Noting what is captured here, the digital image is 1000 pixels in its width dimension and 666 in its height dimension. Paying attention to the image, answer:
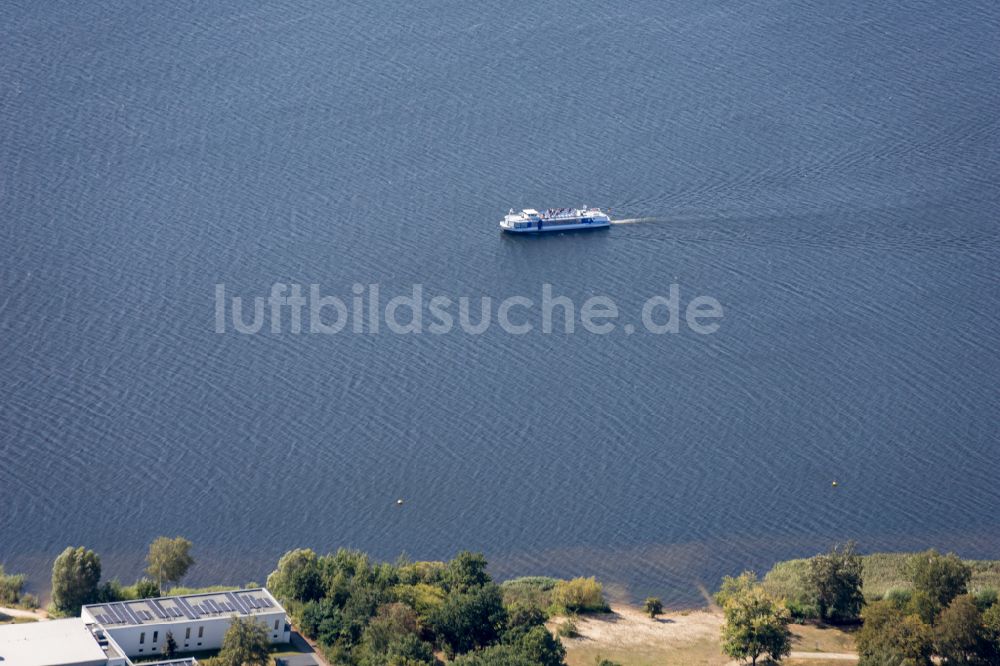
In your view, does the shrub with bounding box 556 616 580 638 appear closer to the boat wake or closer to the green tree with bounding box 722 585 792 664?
the green tree with bounding box 722 585 792 664

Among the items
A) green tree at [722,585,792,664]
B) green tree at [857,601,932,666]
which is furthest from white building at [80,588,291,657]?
green tree at [857,601,932,666]

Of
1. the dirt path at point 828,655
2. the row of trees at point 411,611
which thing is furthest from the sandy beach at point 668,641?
the row of trees at point 411,611

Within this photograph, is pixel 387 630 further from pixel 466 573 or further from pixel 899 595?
pixel 899 595

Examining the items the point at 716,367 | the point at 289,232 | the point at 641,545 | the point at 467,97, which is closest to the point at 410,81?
the point at 467,97

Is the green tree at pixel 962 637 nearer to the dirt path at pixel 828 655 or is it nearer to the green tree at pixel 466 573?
the dirt path at pixel 828 655

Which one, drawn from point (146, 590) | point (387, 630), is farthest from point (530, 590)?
point (146, 590)
